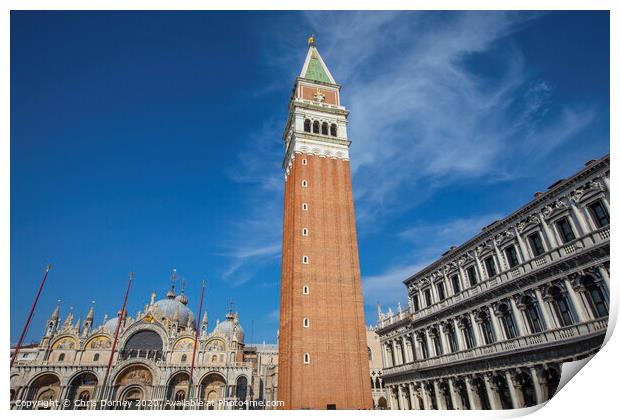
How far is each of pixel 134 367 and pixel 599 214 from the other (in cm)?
4786

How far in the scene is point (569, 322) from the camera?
19.0m

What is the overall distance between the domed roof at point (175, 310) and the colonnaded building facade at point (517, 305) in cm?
3810

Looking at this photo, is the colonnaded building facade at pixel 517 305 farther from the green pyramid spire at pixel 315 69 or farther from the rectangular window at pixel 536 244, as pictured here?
the green pyramid spire at pixel 315 69

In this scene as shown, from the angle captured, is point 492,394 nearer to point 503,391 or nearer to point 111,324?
point 503,391

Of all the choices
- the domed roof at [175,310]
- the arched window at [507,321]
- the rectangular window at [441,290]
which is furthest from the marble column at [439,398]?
the domed roof at [175,310]

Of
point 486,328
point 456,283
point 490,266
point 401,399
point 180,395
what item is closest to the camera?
point 486,328

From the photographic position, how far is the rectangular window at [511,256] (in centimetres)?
2309

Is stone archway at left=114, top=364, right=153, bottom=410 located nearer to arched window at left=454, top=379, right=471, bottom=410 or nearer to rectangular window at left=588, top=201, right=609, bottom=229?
arched window at left=454, top=379, right=471, bottom=410

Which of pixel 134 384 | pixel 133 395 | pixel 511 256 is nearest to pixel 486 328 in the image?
pixel 511 256

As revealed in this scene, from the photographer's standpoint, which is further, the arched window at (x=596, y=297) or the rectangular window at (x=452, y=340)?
the rectangular window at (x=452, y=340)

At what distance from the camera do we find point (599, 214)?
18281 mm
